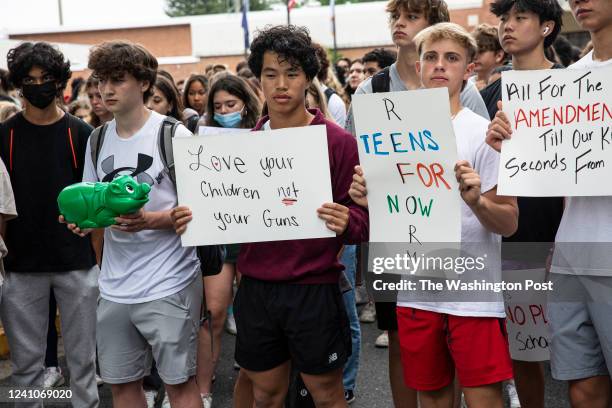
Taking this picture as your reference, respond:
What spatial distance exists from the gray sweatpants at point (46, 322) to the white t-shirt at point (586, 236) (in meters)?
2.41

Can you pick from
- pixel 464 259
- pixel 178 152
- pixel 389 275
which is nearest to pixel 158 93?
pixel 178 152

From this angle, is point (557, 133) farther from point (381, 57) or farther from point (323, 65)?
point (381, 57)

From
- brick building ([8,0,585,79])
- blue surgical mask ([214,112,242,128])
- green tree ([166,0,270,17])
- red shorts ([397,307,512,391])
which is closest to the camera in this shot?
red shorts ([397,307,512,391])

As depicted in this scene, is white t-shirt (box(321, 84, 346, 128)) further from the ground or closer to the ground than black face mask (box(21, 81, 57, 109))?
closer to the ground

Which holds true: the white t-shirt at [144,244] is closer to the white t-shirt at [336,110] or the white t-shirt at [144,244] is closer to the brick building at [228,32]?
the white t-shirt at [336,110]

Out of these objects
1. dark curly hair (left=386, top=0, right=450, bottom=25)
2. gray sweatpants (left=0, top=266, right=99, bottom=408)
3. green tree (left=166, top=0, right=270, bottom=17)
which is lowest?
gray sweatpants (left=0, top=266, right=99, bottom=408)

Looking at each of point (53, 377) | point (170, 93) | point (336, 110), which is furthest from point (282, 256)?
point (53, 377)

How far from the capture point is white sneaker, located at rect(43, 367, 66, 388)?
5.01 meters

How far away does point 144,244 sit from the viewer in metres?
3.31

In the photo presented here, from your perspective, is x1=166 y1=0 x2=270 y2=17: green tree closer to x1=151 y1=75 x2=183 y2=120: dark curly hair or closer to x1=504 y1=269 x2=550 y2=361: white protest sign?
x1=151 y1=75 x2=183 y2=120: dark curly hair

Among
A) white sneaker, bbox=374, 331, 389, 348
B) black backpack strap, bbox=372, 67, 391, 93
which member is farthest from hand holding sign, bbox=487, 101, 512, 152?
white sneaker, bbox=374, 331, 389, 348

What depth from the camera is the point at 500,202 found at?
2818 millimetres

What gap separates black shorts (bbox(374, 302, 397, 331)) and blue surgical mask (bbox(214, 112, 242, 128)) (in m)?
1.93

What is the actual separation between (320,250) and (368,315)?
344 centimetres
